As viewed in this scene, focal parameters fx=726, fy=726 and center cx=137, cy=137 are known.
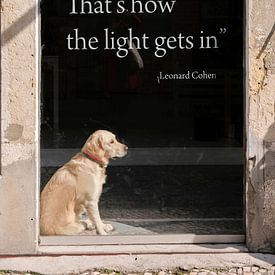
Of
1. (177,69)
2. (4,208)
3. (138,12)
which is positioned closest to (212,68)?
(177,69)

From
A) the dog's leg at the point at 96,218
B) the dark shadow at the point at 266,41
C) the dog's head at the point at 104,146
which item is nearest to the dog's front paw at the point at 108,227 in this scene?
the dog's leg at the point at 96,218

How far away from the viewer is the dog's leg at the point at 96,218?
6.46 m

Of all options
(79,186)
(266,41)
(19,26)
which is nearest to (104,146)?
(79,186)

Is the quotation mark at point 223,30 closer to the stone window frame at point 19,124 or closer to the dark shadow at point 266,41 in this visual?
the stone window frame at point 19,124

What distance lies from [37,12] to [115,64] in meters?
0.81

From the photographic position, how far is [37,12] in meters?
6.15

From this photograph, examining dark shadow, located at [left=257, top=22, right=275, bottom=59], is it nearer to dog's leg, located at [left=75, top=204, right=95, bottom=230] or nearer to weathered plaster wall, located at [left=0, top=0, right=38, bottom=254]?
weathered plaster wall, located at [left=0, top=0, right=38, bottom=254]

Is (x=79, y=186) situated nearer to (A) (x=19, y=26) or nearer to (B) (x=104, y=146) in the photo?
(B) (x=104, y=146)

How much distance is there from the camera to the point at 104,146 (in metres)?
6.43

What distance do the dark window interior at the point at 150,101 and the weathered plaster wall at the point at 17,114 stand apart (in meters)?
0.20

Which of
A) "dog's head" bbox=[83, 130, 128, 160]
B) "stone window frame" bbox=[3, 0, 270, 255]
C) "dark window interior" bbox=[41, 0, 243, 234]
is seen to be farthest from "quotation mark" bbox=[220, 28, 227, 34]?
"dog's head" bbox=[83, 130, 128, 160]

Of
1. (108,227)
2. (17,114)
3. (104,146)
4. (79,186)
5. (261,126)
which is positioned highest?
(17,114)

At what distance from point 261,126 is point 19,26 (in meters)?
2.22

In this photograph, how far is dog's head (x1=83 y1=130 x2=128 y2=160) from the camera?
6.41 meters
